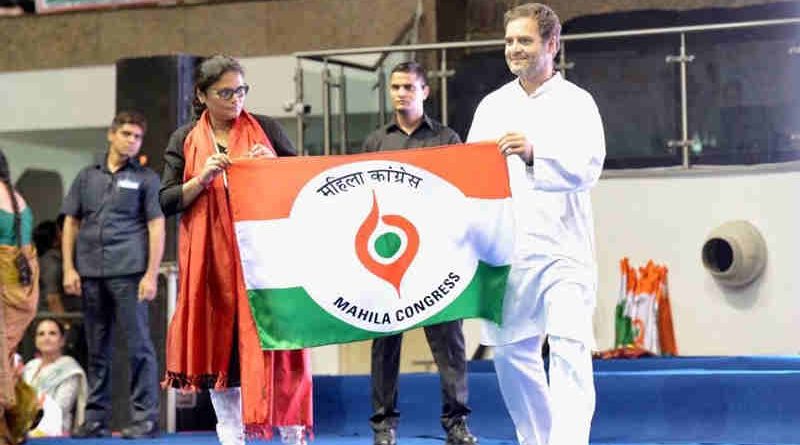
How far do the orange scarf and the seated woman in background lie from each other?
3.27m

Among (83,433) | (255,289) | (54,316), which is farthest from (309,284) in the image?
(54,316)

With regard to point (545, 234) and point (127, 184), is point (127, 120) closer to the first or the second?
point (127, 184)

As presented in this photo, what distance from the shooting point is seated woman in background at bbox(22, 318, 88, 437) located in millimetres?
8398

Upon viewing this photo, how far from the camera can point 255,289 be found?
17.4ft

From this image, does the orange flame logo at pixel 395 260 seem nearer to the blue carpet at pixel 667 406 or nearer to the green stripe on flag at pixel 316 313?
the green stripe on flag at pixel 316 313

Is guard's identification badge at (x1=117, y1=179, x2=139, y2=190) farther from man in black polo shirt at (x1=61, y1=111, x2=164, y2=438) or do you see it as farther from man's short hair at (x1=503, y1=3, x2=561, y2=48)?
man's short hair at (x1=503, y1=3, x2=561, y2=48)

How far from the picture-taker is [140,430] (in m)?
7.68

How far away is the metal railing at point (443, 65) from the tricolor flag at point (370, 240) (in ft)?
11.8

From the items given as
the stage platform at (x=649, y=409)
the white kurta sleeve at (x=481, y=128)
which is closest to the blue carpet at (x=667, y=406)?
the stage platform at (x=649, y=409)

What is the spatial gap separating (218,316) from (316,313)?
348mm

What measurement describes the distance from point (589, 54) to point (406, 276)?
13.1 feet

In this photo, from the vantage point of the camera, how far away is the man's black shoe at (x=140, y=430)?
768 centimetres

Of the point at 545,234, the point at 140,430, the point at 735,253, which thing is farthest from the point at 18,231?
the point at 735,253

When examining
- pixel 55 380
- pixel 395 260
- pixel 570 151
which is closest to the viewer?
pixel 570 151
